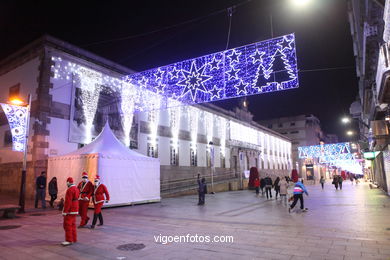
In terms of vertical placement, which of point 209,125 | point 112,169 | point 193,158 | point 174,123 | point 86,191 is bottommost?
point 86,191

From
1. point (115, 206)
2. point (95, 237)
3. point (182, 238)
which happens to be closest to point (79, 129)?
point (115, 206)

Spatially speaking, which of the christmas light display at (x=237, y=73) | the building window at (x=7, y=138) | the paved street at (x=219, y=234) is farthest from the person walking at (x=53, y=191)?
the christmas light display at (x=237, y=73)

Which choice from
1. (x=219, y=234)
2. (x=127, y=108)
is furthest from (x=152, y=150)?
(x=219, y=234)

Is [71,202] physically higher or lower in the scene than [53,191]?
higher

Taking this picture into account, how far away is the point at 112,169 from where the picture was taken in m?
14.6

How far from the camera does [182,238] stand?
7.53 metres

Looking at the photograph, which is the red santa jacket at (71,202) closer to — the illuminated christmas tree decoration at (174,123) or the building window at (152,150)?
the building window at (152,150)

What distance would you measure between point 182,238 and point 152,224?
2.50m

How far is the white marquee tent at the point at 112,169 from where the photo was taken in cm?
1418

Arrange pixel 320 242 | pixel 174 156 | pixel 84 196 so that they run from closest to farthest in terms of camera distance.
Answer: pixel 320 242
pixel 84 196
pixel 174 156

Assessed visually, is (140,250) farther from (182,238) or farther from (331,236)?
(331,236)

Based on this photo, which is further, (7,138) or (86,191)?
(7,138)

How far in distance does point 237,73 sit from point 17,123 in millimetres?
9935

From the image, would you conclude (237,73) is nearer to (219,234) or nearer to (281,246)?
(219,234)
